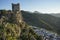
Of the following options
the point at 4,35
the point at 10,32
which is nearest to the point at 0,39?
the point at 4,35

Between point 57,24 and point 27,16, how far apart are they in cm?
2717

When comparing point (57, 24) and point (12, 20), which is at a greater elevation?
point (12, 20)

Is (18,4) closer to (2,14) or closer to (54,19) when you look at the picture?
(2,14)

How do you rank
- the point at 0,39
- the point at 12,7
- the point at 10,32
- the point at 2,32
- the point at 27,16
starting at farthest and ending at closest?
the point at 27,16 < the point at 12,7 < the point at 10,32 < the point at 2,32 < the point at 0,39

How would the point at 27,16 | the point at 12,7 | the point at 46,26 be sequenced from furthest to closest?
1. the point at 27,16
2. the point at 46,26
3. the point at 12,7

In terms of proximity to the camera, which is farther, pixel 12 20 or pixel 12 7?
pixel 12 7

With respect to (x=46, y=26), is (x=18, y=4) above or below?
above

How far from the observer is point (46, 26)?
138 meters

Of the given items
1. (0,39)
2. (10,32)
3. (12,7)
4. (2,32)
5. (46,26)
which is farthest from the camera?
(46,26)

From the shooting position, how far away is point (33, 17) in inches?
6038

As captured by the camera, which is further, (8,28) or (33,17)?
(33,17)

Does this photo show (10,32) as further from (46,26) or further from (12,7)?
(46,26)

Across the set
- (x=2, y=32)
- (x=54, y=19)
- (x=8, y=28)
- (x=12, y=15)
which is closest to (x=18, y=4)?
(x=12, y=15)

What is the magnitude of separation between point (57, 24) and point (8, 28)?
370ft
